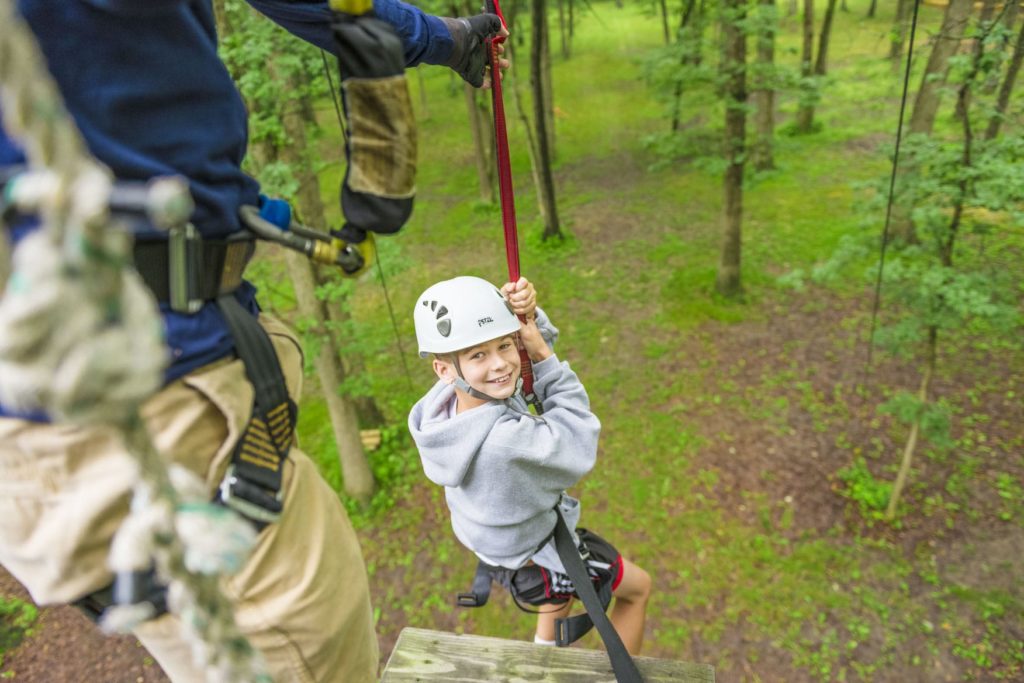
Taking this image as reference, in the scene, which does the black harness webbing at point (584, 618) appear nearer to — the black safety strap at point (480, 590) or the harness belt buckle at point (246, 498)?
the black safety strap at point (480, 590)

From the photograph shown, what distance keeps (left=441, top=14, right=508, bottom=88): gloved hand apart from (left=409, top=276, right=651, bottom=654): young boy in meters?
0.75

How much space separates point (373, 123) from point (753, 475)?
639 centimetres

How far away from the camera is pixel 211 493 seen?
1134 mm

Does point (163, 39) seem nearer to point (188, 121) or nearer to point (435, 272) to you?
point (188, 121)

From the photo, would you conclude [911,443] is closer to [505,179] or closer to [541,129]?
[505,179]

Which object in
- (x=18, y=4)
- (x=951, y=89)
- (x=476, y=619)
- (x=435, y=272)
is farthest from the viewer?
(x=435, y=272)

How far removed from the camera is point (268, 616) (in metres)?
1.19

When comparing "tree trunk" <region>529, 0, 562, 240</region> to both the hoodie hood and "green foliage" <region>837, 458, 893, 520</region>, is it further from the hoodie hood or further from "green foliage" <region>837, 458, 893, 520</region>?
the hoodie hood

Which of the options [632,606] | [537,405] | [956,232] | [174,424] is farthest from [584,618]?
[956,232]

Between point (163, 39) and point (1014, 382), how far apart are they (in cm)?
879

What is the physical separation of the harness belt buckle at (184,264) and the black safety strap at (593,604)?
1672mm

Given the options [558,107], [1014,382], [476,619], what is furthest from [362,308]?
[558,107]

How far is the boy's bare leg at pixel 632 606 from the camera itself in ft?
10.4

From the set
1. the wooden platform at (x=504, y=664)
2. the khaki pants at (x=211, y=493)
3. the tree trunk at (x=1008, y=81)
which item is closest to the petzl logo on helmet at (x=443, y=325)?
the khaki pants at (x=211, y=493)
